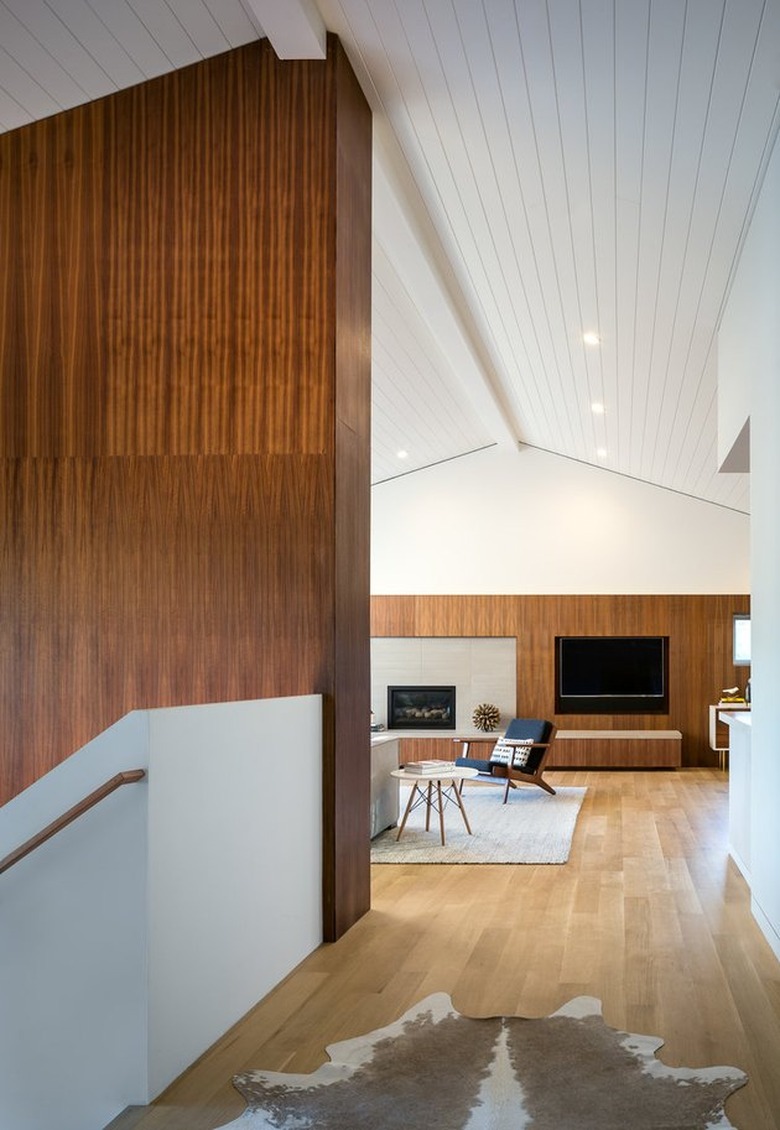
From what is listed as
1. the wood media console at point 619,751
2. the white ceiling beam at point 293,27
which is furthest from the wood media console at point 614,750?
the white ceiling beam at point 293,27

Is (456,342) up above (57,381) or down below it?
above

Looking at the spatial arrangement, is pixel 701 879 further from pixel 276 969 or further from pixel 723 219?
pixel 723 219

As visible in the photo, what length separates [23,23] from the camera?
5164 mm

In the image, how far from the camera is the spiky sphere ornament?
14211mm

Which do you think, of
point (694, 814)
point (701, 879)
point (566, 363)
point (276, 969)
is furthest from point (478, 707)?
point (276, 969)

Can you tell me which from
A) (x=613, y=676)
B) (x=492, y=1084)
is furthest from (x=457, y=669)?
(x=492, y=1084)

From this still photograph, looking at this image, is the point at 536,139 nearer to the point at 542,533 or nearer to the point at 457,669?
the point at 542,533

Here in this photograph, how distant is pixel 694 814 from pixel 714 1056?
20.8 ft

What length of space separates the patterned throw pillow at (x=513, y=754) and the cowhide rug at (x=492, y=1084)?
721 centimetres

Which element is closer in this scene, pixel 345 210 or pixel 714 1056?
pixel 714 1056

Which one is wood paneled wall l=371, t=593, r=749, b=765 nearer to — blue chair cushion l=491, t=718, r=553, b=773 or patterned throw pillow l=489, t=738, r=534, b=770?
blue chair cushion l=491, t=718, r=553, b=773

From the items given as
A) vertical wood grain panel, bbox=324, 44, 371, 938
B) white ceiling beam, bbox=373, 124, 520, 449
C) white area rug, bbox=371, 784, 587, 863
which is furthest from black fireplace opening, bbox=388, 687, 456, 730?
vertical wood grain panel, bbox=324, 44, 371, 938

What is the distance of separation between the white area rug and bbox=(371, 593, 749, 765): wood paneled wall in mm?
2876

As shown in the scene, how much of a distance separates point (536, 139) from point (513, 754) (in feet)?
21.6
